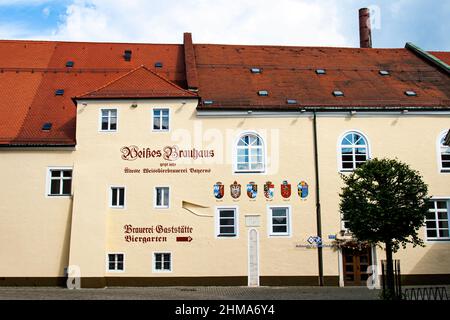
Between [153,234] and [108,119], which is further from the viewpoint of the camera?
[108,119]

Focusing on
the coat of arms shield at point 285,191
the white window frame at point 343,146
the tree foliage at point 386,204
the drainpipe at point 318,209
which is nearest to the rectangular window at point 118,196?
the coat of arms shield at point 285,191

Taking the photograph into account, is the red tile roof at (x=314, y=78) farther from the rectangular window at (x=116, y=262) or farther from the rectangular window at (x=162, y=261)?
the rectangular window at (x=116, y=262)

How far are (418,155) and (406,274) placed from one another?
531 centimetres

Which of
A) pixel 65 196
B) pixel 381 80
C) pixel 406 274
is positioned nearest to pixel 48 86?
pixel 65 196

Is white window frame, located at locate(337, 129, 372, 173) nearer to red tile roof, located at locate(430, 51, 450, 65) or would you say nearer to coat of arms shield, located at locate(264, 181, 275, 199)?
coat of arms shield, located at locate(264, 181, 275, 199)

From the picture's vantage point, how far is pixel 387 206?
1642cm

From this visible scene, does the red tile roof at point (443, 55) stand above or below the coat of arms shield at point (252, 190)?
above

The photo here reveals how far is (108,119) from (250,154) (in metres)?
6.43

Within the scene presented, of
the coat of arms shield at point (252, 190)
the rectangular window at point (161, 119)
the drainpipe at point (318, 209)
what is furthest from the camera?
the rectangular window at point (161, 119)

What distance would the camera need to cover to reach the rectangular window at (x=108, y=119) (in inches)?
926

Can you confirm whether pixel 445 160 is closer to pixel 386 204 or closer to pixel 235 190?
pixel 386 204

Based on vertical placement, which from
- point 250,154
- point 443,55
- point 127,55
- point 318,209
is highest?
point 443,55

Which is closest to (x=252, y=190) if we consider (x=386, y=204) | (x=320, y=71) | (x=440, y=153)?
(x=386, y=204)

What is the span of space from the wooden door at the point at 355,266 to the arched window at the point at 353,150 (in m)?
3.68
